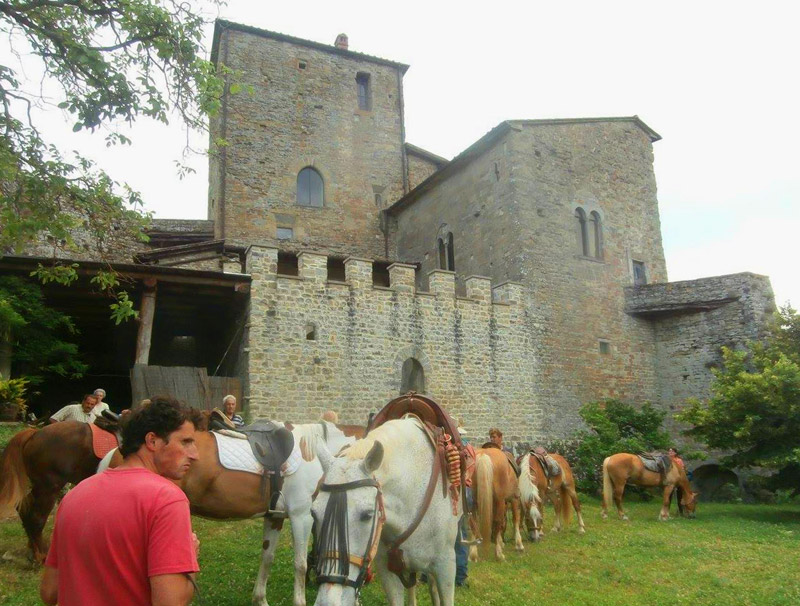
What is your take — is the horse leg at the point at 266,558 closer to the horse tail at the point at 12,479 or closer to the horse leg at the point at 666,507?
the horse tail at the point at 12,479

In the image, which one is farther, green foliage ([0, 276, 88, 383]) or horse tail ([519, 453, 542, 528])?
green foliage ([0, 276, 88, 383])

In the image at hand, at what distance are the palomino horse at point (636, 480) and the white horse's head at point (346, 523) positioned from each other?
9.50m

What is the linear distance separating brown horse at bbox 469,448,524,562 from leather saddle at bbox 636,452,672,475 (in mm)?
4805

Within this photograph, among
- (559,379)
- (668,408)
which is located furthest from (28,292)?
(668,408)

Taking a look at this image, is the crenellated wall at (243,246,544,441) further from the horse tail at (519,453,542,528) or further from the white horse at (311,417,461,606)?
the white horse at (311,417,461,606)

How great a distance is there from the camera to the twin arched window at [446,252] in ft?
63.9

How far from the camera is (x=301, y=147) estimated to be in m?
22.5

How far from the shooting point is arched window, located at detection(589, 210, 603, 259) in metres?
18.2

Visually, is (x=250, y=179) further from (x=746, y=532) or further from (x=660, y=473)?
(x=746, y=532)

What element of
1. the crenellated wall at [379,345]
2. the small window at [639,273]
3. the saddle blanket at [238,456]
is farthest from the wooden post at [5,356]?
the small window at [639,273]

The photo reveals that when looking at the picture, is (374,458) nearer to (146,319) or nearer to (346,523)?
(346,523)

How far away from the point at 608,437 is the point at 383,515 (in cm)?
1249

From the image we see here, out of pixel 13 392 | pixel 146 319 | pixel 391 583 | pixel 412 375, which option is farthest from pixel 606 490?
pixel 13 392

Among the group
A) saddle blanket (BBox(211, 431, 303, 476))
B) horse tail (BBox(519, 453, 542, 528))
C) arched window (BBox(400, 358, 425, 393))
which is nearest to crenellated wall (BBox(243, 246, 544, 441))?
arched window (BBox(400, 358, 425, 393))
